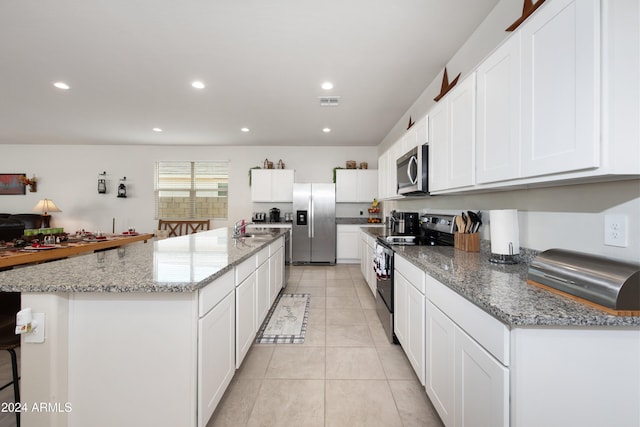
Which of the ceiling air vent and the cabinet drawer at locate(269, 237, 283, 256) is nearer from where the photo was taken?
the cabinet drawer at locate(269, 237, 283, 256)

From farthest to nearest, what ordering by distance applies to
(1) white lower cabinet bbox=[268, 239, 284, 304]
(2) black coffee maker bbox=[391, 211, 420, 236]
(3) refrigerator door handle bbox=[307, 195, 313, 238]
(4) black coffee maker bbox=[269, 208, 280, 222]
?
(4) black coffee maker bbox=[269, 208, 280, 222]
(3) refrigerator door handle bbox=[307, 195, 313, 238]
(2) black coffee maker bbox=[391, 211, 420, 236]
(1) white lower cabinet bbox=[268, 239, 284, 304]

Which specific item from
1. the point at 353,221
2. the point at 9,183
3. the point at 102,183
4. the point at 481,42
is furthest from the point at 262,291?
the point at 9,183

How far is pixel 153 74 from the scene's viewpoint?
2936 millimetres

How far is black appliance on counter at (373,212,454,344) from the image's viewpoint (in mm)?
2271

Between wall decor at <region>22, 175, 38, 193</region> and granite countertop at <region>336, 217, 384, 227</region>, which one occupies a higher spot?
wall decor at <region>22, 175, 38, 193</region>

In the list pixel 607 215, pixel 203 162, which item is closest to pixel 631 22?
pixel 607 215

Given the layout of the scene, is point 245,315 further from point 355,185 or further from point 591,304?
point 355,185

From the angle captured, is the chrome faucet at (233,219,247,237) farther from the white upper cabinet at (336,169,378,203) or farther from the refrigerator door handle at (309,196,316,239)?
the white upper cabinet at (336,169,378,203)

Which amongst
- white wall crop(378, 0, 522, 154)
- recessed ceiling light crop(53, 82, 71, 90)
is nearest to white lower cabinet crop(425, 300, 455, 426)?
white wall crop(378, 0, 522, 154)

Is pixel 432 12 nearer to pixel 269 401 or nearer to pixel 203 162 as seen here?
pixel 269 401

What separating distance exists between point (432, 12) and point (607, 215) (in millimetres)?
1797

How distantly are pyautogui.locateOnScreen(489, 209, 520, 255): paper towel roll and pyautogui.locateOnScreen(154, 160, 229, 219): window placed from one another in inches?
225

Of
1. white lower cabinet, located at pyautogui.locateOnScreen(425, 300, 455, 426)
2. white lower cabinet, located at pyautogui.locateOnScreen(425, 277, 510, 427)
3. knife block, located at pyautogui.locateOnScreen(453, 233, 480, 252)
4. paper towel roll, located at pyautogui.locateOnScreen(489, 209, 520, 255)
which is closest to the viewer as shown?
white lower cabinet, located at pyautogui.locateOnScreen(425, 277, 510, 427)

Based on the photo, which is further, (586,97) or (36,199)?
(36,199)
